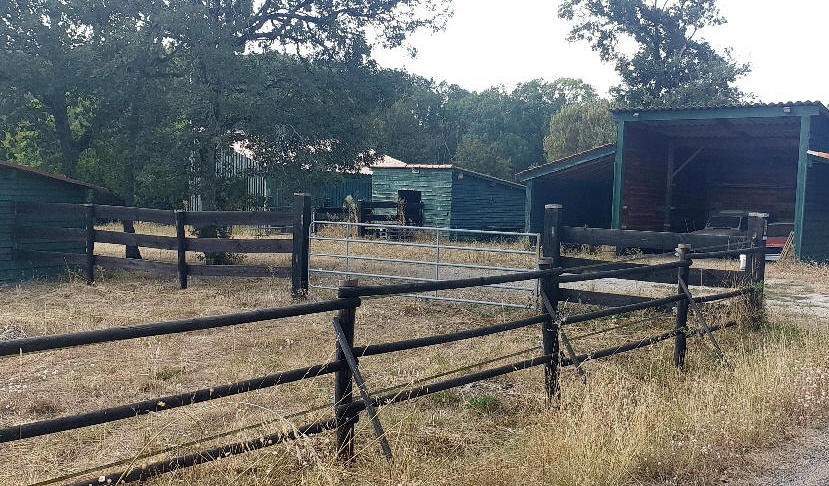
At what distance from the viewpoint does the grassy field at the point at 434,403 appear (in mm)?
4312

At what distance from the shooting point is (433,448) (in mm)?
5098

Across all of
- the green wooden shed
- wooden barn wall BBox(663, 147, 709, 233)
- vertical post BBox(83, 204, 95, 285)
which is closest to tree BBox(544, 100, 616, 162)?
the green wooden shed

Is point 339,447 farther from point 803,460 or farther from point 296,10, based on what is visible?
point 296,10

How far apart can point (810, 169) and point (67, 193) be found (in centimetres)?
1771

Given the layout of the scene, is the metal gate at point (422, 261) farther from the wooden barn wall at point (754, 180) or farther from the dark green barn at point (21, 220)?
the wooden barn wall at point (754, 180)

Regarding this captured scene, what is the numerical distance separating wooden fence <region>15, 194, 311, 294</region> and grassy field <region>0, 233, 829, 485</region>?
167 centimetres

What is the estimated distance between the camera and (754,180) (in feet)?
83.1

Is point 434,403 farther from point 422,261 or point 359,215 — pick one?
point 359,215

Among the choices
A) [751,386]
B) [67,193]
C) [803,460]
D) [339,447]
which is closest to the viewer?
[339,447]

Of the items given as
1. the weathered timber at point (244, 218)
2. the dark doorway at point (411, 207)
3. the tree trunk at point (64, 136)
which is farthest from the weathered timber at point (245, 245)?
the dark doorway at point (411, 207)

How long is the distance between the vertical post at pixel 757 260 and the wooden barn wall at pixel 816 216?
1018cm

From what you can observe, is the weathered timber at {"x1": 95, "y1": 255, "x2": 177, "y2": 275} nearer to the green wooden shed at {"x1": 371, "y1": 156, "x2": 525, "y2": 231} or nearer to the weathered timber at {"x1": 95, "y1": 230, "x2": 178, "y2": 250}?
the weathered timber at {"x1": 95, "y1": 230, "x2": 178, "y2": 250}

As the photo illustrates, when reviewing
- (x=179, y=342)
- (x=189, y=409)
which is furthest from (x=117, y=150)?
(x=189, y=409)

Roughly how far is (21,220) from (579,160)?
15.2m
